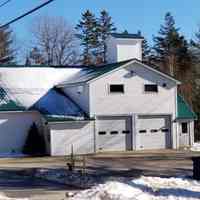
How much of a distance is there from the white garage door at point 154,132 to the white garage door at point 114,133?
0.83m

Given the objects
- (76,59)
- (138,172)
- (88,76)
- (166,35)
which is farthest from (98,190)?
(166,35)

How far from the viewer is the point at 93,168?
2617cm

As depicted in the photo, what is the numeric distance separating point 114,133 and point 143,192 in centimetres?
2022

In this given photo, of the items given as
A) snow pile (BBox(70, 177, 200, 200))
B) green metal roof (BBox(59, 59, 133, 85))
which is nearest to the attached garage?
green metal roof (BBox(59, 59, 133, 85))

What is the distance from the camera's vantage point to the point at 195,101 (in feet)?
158

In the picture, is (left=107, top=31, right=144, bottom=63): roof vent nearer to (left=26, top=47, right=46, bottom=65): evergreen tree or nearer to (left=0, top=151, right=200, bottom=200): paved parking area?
(left=0, top=151, right=200, bottom=200): paved parking area

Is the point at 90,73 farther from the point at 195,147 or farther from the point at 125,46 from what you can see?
the point at 195,147

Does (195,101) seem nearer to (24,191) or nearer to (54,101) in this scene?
(54,101)

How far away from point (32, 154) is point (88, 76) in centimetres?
622

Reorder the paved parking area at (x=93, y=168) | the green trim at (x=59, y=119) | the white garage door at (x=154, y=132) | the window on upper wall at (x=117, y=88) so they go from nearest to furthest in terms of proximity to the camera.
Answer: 1. the paved parking area at (x=93, y=168)
2. the green trim at (x=59, y=119)
3. the window on upper wall at (x=117, y=88)
4. the white garage door at (x=154, y=132)

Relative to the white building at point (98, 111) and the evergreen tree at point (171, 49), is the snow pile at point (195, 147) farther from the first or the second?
the evergreen tree at point (171, 49)

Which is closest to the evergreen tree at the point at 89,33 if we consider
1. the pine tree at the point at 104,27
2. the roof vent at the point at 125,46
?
the pine tree at the point at 104,27

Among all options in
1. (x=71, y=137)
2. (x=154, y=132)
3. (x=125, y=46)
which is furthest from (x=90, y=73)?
(x=125, y=46)

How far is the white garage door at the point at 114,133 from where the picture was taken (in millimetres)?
35438
